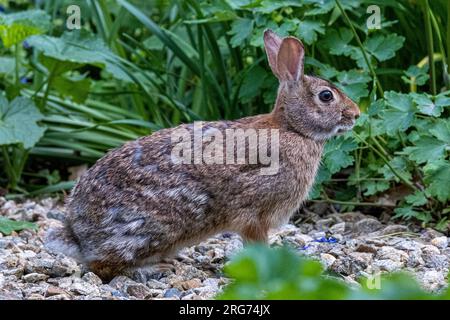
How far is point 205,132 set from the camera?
4938 millimetres

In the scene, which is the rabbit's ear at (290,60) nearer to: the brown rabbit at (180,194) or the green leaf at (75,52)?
the brown rabbit at (180,194)

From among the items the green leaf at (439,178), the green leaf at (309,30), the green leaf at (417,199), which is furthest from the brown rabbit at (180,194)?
the green leaf at (417,199)

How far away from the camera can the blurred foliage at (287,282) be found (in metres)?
2.81

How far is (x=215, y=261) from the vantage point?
5.19 metres

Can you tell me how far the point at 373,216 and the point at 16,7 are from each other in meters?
4.57

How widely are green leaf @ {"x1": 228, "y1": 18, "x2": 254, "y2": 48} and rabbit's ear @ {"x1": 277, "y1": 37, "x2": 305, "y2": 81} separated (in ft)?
2.79

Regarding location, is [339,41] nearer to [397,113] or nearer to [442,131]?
[397,113]

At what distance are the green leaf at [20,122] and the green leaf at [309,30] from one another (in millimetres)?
1890

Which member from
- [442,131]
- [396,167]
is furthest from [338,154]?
[442,131]

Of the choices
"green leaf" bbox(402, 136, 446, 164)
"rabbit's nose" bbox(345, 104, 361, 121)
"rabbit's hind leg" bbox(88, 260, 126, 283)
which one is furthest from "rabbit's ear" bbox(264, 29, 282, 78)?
"rabbit's hind leg" bbox(88, 260, 126, 283)

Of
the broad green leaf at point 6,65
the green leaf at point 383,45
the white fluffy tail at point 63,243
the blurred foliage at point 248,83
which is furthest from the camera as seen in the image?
the broad green leaf at point 6,65

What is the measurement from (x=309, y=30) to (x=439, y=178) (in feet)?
4.03
